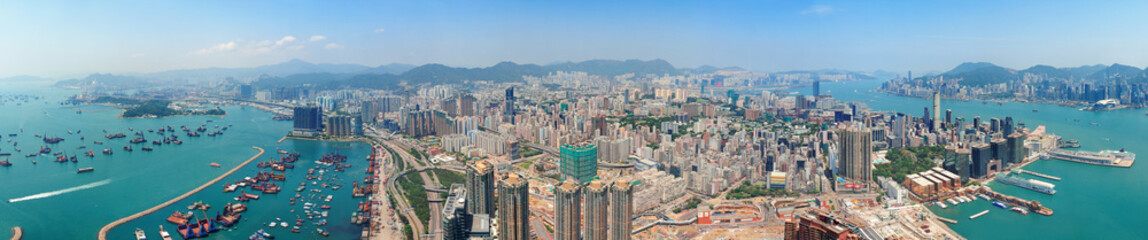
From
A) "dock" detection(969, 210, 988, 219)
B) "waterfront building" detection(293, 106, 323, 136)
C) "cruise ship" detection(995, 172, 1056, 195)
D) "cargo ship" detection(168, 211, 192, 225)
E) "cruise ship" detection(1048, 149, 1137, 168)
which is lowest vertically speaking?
"dock" detection(969, 210, 988, 219)

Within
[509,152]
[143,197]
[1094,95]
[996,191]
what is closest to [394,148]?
[509,152]

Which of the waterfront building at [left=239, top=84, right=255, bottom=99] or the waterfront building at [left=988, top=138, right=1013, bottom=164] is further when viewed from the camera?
the waterfront building at [left=239, top=84, right=255, bottom=99]

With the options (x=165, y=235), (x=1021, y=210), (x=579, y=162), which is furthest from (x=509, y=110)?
(x=1021, y=210)

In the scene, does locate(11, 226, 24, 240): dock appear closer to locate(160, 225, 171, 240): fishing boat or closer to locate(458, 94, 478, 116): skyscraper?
locate(160, 225, 171, 240): fishing boat

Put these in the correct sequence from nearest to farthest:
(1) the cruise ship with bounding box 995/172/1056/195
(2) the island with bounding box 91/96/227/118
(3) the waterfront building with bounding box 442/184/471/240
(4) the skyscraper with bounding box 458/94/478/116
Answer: (3) the waterfront building with bounding box 442/184/471/240
(1) the cruise ship with bounding box 995/172/1056/195
(4) the skyscraper with bounding box 458/94/478/116
(2) the island with bounding box 91/96/227/118

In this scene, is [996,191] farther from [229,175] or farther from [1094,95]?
[1094,95]

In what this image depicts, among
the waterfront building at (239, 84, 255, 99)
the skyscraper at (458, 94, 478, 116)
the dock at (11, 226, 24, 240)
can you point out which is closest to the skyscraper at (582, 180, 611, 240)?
the dock at (11, 226, 24, 240)

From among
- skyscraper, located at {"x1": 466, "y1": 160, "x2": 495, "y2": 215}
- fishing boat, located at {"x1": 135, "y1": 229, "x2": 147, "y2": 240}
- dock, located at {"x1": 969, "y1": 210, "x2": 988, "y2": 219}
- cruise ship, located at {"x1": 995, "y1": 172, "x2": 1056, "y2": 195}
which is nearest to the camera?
skyscraper, located at {"x1": 466, "y1": 160, "x2": 495, "y2": 215}

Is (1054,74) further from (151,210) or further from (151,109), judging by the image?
(151,109)
